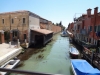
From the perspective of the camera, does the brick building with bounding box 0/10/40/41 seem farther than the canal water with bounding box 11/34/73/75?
Yes

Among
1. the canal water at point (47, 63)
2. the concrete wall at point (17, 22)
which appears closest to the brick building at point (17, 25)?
the concrete wall at point (17, 22)

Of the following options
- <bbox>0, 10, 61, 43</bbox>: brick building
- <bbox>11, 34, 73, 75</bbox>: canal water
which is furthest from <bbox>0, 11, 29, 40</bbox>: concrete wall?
<bbox>11, 34, 73, 75</bbox>: canal water

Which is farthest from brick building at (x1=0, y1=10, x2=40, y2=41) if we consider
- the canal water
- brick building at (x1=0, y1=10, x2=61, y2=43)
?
the canal water

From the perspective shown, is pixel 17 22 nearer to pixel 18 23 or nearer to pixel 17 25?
pixel 18 23

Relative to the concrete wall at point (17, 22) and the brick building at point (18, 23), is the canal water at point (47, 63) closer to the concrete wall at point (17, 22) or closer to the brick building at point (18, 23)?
the brick building at point (18, 23)

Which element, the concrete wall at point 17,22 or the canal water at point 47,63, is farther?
the concrete wall at point 17,22

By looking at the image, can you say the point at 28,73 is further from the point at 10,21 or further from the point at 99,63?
the point at 10,21

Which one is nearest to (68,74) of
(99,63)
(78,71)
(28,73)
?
(78,71)

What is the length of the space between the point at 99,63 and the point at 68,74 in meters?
3.02

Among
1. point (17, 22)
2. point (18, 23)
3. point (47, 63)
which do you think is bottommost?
point (47, 63)

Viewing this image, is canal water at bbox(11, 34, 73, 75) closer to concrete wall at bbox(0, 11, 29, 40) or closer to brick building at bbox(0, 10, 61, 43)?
brick building at bbox(0, 10, 61, 43)

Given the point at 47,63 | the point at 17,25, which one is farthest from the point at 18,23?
the point at 47,63

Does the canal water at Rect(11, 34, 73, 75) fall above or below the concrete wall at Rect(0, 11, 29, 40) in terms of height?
below

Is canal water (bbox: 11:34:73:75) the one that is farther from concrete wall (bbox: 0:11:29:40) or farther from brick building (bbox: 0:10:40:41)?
concrete wall (bbox: 0:11:29:40)
